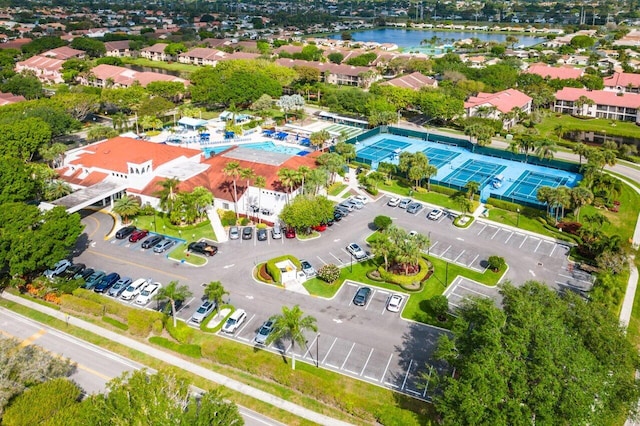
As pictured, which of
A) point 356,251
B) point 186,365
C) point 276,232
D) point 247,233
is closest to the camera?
point 186,365

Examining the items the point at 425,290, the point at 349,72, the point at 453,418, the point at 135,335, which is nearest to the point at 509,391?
the point at 453,418

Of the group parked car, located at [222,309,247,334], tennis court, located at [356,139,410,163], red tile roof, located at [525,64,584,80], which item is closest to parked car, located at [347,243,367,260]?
parked car, located at [222,309,247,334]

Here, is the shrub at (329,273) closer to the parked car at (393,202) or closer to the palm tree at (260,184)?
the palm tree at (260,184)

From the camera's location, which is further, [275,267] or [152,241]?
[152,241]

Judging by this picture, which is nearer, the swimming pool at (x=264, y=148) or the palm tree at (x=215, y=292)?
the palm tree at (x=215, y=292)

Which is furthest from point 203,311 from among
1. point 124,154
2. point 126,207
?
point 124,154

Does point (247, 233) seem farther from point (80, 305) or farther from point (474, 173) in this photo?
point (474, 173)

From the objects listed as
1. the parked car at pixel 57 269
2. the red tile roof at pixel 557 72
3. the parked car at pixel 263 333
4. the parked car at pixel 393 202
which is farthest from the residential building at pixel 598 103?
the parked car at pixel 57 269
